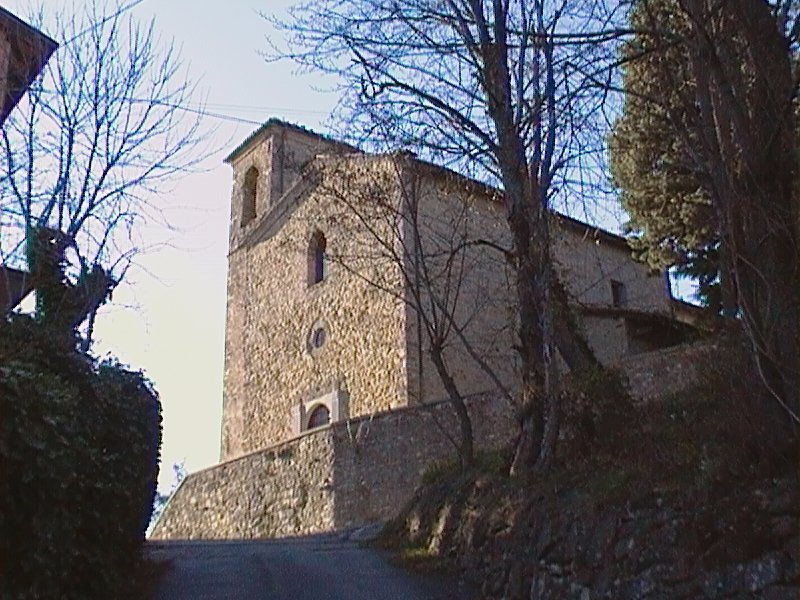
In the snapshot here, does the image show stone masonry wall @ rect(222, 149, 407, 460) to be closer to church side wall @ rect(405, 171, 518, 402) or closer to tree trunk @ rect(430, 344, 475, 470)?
church side wall @ rect(405, 171, 518, 402)

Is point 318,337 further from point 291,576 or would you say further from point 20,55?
point 291,576

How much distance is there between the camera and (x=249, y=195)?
1192 inches

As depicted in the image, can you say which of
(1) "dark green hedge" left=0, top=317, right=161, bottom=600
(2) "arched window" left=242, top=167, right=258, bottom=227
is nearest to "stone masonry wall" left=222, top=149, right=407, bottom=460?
(2) "arched window" left=242, top=167, right=258, bottom=227

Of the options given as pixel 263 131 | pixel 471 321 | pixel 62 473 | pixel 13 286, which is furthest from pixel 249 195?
pixel 62 473

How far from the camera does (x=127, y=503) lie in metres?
7.38

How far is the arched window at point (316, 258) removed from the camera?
24.5 meters

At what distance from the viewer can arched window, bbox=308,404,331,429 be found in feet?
74.3

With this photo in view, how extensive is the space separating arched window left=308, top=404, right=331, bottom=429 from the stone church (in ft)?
0.15

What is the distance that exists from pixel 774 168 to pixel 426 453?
34.9 feet

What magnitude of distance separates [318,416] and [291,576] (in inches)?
554

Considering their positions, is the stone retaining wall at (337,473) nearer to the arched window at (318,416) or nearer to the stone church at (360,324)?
the stone church at (360,324)

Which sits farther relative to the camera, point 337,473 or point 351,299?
point 351,299

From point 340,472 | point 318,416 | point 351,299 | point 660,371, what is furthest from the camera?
point 318,416

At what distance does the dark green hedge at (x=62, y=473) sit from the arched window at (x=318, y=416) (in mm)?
14133
